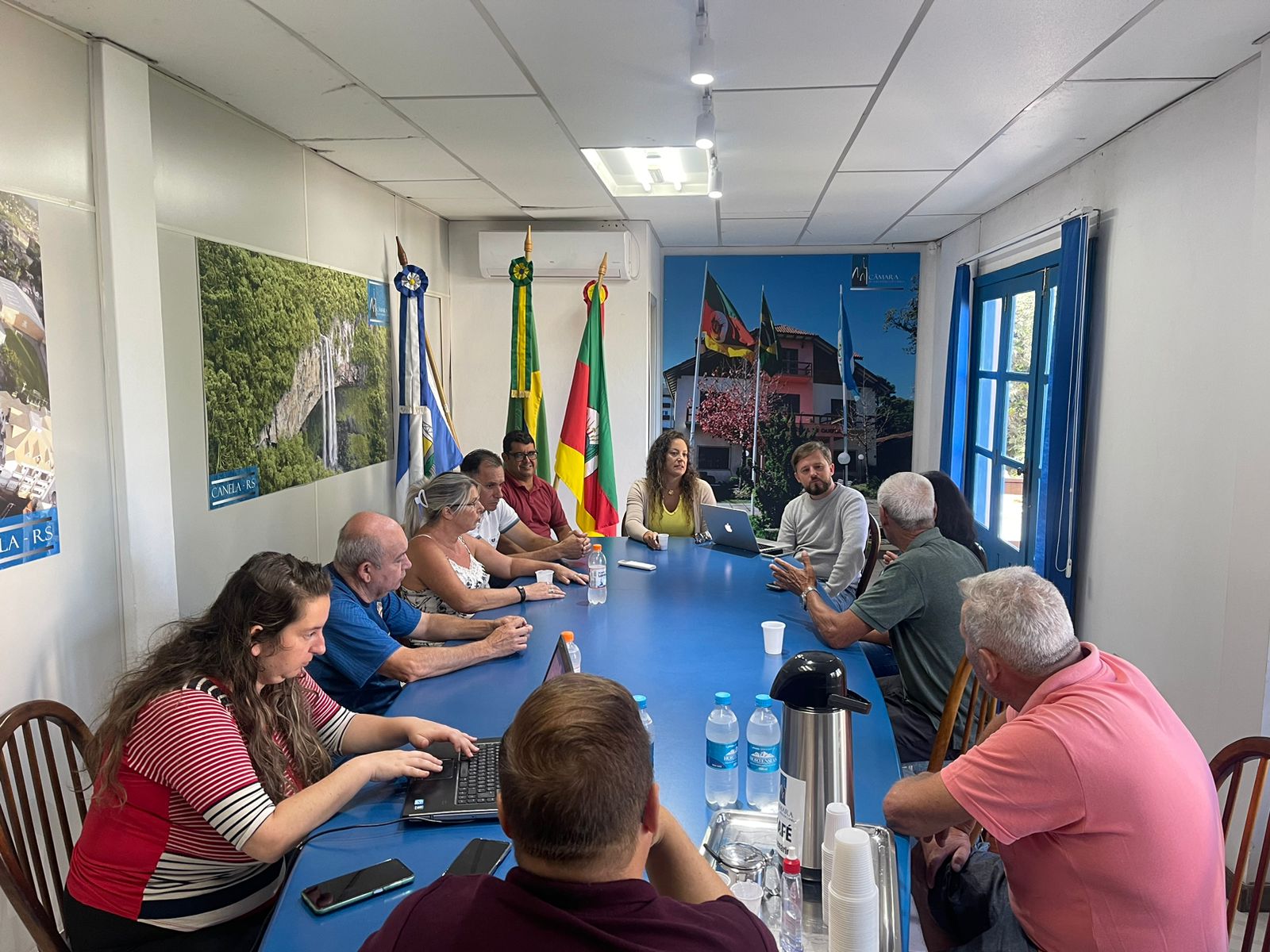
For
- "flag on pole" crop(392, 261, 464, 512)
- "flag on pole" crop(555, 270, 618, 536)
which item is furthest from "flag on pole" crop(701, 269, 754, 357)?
"flag on pole" crop(392, 261, 464, 512)

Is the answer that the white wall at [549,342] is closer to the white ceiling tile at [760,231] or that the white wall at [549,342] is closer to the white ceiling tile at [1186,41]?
the white ceiling tile at [760,231]

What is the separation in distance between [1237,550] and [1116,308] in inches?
54.9

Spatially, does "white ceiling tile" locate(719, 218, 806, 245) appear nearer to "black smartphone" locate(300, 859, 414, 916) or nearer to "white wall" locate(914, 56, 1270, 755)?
"white wall" locate(914, 56, 1270, 755)

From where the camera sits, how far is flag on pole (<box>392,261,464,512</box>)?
4684 mm

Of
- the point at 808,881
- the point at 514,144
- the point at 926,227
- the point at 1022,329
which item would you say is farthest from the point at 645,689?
the point at 926,227

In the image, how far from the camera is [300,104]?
3.01 m

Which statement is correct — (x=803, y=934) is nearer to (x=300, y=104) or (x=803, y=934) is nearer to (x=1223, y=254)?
(x=1223, y=254)

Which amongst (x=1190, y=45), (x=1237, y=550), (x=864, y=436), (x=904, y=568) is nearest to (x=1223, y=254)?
(x=1190, y=45)

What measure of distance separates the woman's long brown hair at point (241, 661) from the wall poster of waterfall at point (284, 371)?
1.54m

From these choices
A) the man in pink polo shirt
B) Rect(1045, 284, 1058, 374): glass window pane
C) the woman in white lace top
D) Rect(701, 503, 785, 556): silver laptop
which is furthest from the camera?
Rect(1045, 284, 1058, 374): glass window pane

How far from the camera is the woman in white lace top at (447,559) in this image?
300cm

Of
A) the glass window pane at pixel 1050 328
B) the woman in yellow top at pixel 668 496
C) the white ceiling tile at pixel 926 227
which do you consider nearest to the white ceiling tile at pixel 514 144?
the woman in yellow top at pixel 668 496

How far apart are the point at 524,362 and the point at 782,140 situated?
7.89 feet

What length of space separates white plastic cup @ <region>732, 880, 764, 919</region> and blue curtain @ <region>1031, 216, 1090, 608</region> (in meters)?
2.96
